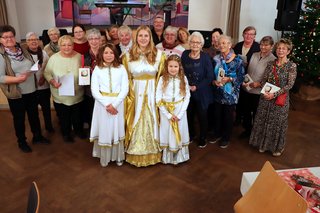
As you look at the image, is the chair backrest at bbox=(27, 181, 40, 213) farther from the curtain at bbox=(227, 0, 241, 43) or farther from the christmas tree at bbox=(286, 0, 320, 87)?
the curtain at bbox=(227, 0, 241, 43)

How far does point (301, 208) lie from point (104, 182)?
2.17 meters

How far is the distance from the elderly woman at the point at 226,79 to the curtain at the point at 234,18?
4.32m

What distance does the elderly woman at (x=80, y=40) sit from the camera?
12.9 feet

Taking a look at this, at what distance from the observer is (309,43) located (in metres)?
5.57

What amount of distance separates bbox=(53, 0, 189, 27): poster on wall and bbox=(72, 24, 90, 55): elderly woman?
4467 millimetres

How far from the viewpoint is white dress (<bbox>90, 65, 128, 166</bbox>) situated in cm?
319

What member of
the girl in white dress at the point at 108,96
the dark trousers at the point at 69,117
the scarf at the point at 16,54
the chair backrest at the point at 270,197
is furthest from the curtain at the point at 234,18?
the chair backrest at the point at 270,197

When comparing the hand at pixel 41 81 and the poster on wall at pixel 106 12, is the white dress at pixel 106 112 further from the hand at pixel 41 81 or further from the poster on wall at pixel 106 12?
the poster on wall at pixel 106 12

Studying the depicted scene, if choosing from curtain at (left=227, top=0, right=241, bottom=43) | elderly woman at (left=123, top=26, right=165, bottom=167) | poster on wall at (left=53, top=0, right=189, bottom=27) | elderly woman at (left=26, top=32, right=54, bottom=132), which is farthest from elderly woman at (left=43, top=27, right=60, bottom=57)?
curtain at (left=227, top=0, right=241, bottom=43)

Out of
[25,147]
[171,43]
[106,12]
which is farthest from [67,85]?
[106,12]

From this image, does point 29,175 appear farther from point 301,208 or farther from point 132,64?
point 301,208

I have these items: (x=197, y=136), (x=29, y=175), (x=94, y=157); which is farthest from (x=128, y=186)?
(x=197, y=136)

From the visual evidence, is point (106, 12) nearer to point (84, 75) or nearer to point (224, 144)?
point (84, 75)

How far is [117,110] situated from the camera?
325 cm
